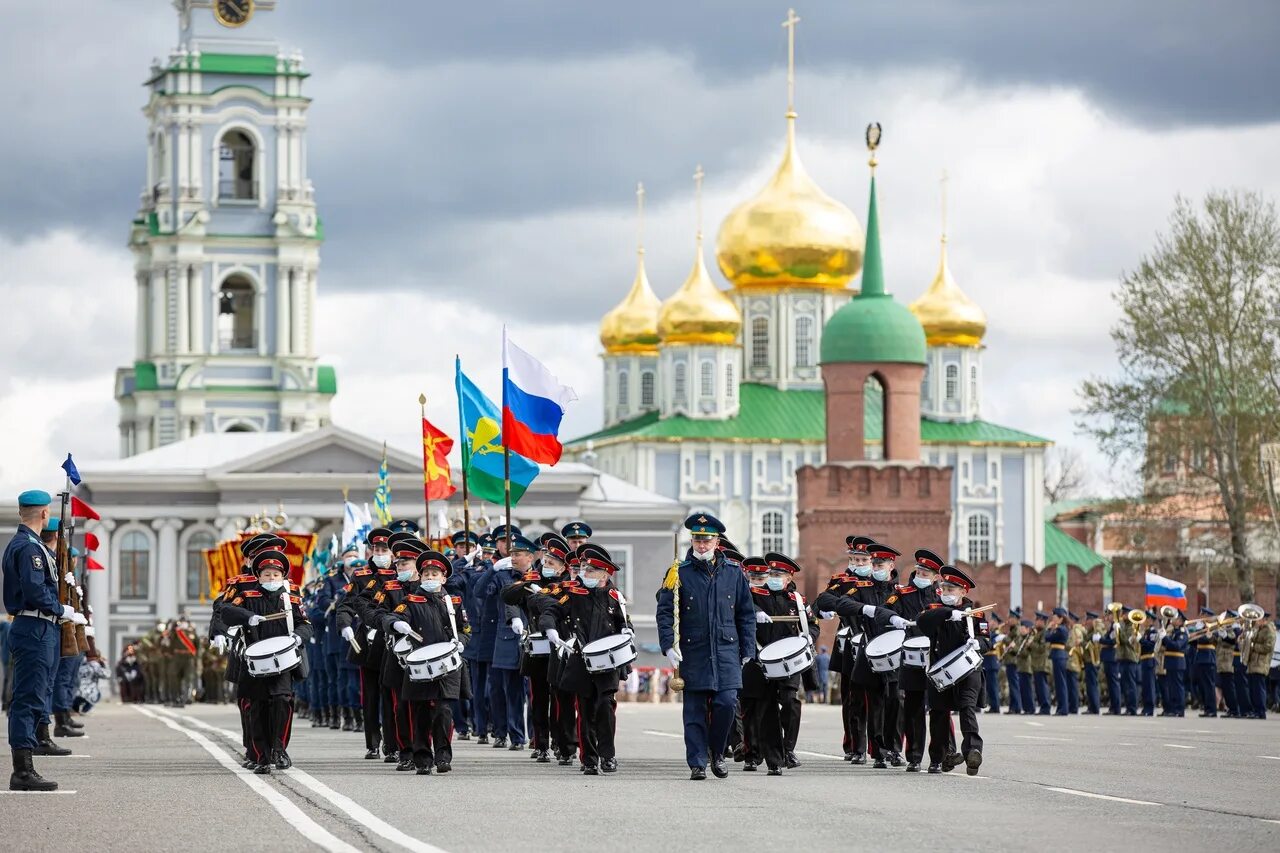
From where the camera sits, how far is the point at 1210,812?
604 inches

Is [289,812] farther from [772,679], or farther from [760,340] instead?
[760,340]

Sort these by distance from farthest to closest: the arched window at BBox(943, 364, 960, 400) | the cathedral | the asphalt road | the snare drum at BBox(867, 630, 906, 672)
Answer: the arched window at BBox(943, 364, 960, 400) < the cathedral < the snare drum at BBox(867, 630, 906, 672) < the asphalt road

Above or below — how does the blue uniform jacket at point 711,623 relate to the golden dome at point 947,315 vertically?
below

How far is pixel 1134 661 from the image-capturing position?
38062 mm

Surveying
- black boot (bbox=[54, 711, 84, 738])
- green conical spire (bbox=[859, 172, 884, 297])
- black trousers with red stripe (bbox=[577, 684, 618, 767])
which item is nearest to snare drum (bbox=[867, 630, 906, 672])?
black trousers with red stripe (bbox=[577, 684, 618, 767])

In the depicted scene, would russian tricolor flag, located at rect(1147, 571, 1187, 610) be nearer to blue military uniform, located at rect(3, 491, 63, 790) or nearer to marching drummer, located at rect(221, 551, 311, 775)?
marching drummer, located at rect(221, 551, 311, 775)

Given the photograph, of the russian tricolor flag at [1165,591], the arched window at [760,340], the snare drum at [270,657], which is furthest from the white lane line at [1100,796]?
the arched window at [760,340]

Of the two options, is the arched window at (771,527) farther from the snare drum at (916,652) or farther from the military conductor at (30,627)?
the military conductor at (30,627)

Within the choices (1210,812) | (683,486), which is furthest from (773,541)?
(1210,812)

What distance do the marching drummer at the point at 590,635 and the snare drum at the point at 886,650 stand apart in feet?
6.36

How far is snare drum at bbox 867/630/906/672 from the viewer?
790 inches

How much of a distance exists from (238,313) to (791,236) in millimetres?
21755

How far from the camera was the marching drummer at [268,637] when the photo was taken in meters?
19.0

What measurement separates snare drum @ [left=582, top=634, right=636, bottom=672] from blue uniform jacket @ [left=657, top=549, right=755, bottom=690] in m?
0.51
